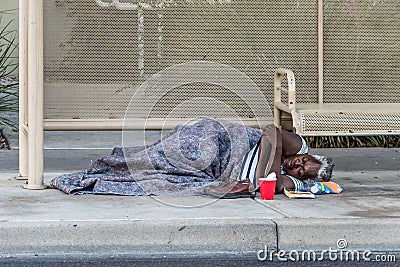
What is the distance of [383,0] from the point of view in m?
7.05

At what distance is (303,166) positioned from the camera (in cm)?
612

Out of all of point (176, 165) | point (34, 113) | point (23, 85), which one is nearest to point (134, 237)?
point (176, 165)

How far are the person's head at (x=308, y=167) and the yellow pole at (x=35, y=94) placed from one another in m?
1.73

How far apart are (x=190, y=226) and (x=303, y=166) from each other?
1399mm

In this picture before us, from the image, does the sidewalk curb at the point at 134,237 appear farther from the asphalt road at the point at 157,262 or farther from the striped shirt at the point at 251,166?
the striped shirt at the point at 251,166

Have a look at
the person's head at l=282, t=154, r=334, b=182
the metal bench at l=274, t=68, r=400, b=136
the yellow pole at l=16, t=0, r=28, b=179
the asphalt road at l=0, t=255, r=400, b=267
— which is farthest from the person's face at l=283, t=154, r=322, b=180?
the yellow pole at l=16, t=0, r=28, b=179

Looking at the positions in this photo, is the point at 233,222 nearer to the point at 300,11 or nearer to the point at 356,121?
the point at 356,121

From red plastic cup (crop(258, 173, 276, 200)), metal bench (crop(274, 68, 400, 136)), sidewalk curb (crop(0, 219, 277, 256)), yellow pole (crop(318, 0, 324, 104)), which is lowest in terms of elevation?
sidewalk curb (crop(0, 219, 277, 256))

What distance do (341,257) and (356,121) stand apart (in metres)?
1.41

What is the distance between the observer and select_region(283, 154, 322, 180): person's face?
6.12 metres

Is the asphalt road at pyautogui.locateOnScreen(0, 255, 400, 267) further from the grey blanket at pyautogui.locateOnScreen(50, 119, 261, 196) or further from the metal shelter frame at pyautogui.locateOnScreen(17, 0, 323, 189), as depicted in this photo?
the metal shelter frame at pyautogui.locateOnScreen(17, 0, 323, 189)

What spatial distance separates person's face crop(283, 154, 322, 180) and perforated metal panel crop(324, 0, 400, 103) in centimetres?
99

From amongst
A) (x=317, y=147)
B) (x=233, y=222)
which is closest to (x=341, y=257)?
(x=233, y=222)

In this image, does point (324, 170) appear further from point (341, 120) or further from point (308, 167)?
point (341, 120)
